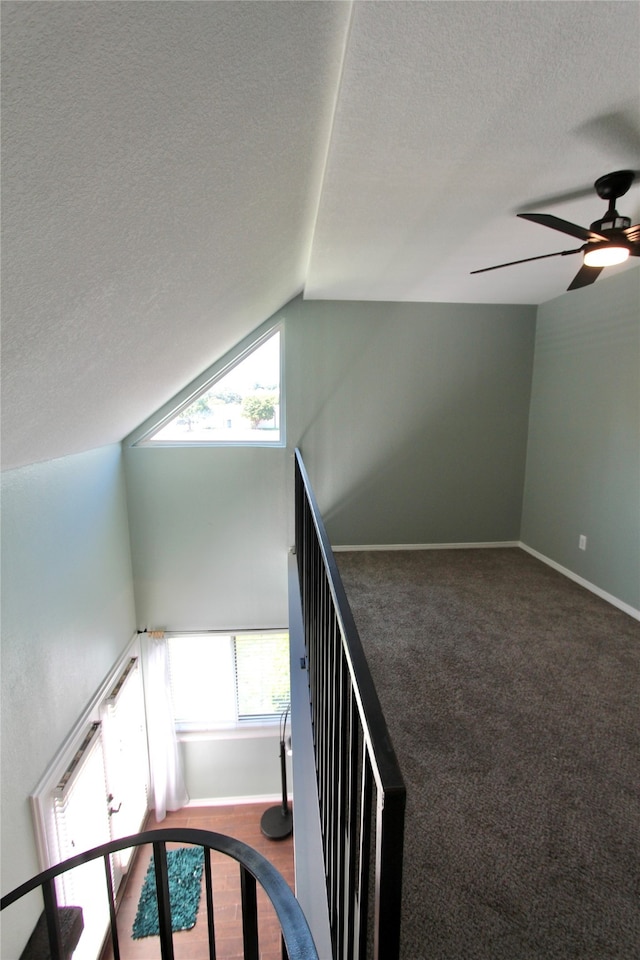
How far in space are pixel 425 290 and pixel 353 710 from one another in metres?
3.35

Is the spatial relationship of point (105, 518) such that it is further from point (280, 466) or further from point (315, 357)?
point (315, 357)

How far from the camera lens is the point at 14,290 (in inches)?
43.8

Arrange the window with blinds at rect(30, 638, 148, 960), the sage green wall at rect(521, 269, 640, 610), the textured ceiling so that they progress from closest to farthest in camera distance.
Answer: the textured ceiling, the window with blinds at rect(30, 638, 148, 960), the sage green wall at rect(521, 269, 640, 610)

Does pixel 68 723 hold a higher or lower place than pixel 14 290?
lower

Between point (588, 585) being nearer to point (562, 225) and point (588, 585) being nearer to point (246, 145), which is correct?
point (562, 225)

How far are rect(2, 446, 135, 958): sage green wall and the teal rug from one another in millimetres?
1496

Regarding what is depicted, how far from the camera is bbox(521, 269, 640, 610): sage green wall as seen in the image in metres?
2.87

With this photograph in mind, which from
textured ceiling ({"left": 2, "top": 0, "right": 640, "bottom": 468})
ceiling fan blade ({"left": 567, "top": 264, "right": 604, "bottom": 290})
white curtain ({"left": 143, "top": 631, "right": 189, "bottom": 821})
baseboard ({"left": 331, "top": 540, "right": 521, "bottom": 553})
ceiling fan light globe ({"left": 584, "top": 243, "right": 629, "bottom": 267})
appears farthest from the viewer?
white curtain ({"left": 143, "top": 631, "right": 189, "bottom": 821})

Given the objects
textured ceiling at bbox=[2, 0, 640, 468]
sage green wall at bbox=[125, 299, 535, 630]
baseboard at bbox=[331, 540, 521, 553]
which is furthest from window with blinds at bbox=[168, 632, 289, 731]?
textured ceiling at bbox=[2, 0, 640, 468]

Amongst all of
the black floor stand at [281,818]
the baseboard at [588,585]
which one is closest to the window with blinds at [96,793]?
the black floor stand at [281,818]

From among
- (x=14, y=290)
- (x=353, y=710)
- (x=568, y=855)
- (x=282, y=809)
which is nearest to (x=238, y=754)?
(x=282, y=809)

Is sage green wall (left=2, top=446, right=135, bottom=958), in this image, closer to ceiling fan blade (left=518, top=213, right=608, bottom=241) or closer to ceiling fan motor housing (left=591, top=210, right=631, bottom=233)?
ceiling fan blade (left=518, top=213, right=608, bottom=241)

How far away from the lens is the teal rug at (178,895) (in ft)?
11.7

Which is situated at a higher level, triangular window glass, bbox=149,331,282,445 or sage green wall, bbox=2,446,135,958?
triangular window glass, bbox=149,331,282,445
